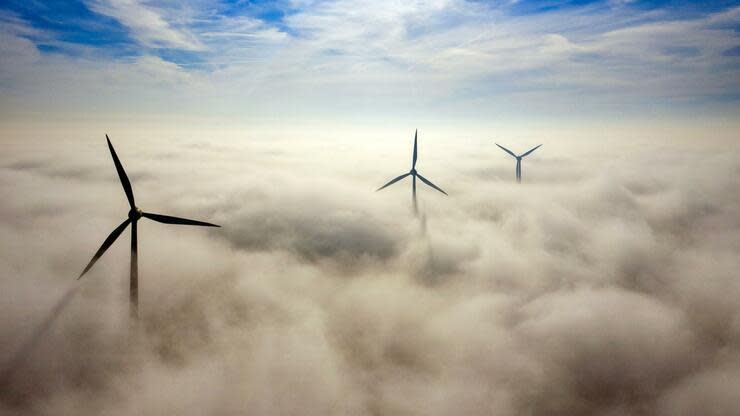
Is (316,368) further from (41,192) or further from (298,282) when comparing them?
(41,192)

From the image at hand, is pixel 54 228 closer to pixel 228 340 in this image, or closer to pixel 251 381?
pixel 228 340

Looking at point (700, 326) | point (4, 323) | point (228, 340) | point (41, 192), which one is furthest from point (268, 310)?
point (41, 192)

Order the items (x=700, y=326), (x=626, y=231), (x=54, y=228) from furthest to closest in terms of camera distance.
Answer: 1. (x=626, y=231)
2. (x=54, y=228)
3. (x=700, y=326)

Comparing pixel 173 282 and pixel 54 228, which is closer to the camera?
pixel 173 282

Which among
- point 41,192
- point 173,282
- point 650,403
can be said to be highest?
point 41,192

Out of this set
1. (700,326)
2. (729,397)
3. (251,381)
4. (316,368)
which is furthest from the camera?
(700,326)

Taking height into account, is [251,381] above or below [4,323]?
below

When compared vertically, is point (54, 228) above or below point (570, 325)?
above

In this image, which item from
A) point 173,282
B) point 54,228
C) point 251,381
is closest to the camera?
point 251,381

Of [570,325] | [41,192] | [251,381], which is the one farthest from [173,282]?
[41,192]
